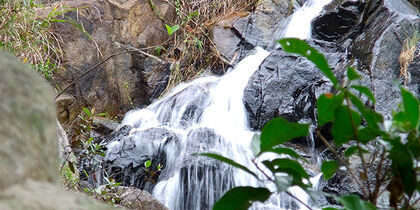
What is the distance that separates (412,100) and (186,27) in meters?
5.89

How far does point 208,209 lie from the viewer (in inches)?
155

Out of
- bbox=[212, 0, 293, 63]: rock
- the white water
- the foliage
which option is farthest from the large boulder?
the foliage

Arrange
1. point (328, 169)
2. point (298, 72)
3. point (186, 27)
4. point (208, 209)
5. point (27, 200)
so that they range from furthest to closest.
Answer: point (186, 27)
point (298, 72)
point (208, 209)
point (328, 169)
point (27, 200)

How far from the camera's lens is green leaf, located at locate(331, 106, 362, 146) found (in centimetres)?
83

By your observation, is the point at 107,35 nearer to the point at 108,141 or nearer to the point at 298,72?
the point at 108,141

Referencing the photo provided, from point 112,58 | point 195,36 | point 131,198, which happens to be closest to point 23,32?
point 112,58

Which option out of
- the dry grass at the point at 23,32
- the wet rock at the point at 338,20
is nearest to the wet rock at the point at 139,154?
the dry grass at the point at 23,32

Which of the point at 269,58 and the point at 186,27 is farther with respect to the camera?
the point at 186,27

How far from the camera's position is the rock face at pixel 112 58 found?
219 inches

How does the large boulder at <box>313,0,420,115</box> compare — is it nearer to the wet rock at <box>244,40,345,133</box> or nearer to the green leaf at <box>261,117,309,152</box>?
the wet rock at <box>244,40,345,133</box>

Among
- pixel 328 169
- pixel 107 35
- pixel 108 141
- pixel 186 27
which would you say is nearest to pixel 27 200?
pixel 328 169

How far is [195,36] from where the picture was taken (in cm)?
646

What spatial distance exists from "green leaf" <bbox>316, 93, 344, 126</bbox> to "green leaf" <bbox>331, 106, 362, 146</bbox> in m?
0.01

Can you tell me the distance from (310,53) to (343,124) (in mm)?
143
